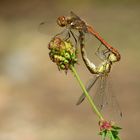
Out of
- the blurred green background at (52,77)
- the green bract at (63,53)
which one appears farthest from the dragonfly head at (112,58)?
the blurred green background at (52,77)

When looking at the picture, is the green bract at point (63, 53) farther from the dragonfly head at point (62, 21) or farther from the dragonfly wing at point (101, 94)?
the dragonfly wing at point (101, 94)

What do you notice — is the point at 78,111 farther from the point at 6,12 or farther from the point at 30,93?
the point at 6,12

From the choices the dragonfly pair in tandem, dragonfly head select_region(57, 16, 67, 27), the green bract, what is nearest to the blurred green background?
the dragonfly pair in tandem

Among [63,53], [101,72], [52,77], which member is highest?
[52,77]

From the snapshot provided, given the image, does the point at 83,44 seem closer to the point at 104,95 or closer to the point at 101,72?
the point at 101,72

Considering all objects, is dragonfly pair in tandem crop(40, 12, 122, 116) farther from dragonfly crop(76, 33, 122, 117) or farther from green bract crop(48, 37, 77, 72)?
green bract crop(48, 37, 77, 72)

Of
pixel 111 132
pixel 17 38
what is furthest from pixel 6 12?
pixel 111 132

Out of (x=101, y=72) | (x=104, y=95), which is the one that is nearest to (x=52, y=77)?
(x=104, y=95)
